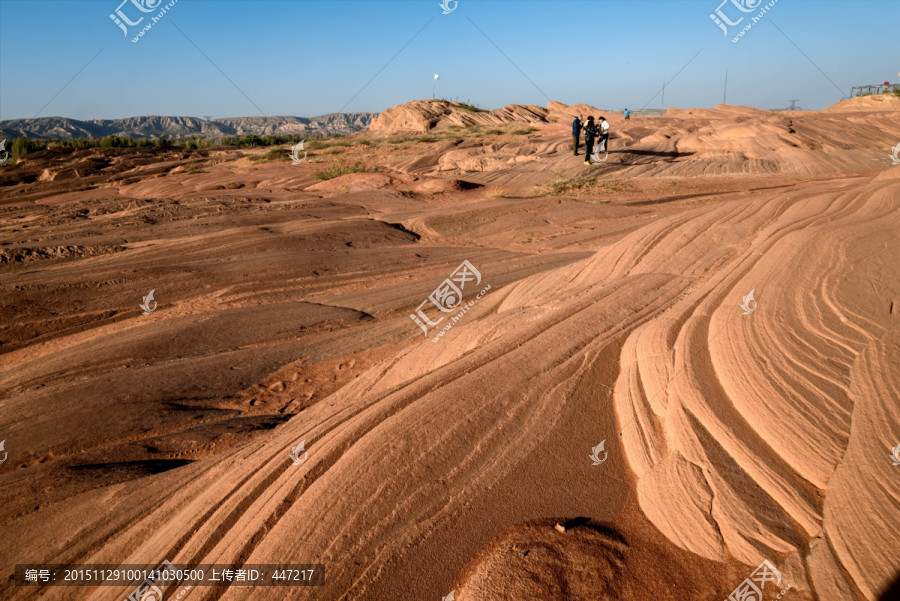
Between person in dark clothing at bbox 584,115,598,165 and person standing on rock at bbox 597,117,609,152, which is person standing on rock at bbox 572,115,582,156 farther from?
person standing on rock at bbox 597,117,609,152

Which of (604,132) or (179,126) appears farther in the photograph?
(179,126)

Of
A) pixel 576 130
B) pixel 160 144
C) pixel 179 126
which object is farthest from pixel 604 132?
pixel 179 126

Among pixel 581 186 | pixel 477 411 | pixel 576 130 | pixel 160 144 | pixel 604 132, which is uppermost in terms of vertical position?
pixel 160 144

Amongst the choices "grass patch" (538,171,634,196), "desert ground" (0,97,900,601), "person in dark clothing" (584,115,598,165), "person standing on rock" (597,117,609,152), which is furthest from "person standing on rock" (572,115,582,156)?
"desert ground" (0,97,900,601)

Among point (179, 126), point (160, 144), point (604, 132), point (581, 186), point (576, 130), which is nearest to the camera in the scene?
point (581, 186)

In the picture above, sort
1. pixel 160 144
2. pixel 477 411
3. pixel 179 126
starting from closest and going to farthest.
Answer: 1. pixel 477 411
2. pixel 160 144
3. pixel 179 126

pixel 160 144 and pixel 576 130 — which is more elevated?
pixel 160 144

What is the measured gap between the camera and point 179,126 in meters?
125

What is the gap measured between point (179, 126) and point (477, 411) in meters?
146

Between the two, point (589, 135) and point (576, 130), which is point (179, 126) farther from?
point (589, 135)

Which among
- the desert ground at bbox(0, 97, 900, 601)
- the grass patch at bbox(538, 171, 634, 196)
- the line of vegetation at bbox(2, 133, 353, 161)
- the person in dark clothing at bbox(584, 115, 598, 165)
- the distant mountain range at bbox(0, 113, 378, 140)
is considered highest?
the distant mountain range at bbox(0, 113, 378, 140)

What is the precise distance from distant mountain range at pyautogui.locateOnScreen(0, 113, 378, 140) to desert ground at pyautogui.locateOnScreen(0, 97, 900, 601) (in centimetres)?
8839

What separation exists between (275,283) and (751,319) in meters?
7.72

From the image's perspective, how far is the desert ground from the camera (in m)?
2.54
